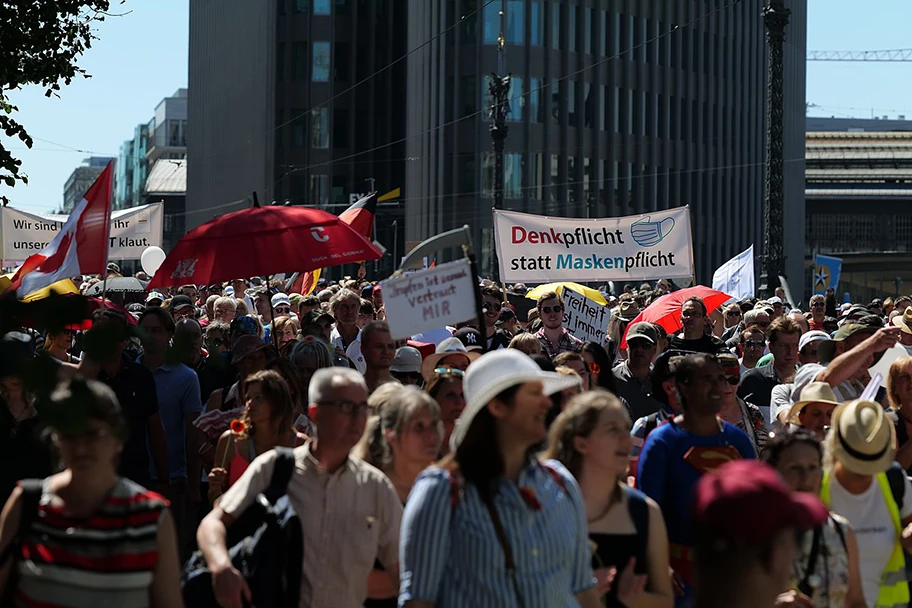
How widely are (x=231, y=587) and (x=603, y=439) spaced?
4.31 ft

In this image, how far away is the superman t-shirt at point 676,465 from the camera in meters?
5.84

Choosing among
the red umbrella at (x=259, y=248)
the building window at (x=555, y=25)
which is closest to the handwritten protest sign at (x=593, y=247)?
the red umbrella at (x=259, y=248)

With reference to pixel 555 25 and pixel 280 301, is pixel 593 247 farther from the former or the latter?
pixel 555 25

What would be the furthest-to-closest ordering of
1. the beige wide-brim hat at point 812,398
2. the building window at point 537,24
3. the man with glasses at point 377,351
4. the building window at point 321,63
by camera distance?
the building window at point 321,63 → the building window at point 537,24 → the man with glasses at point 377,351 → the beige wide-brim hat at point 812,398

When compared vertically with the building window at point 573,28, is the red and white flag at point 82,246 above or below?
below

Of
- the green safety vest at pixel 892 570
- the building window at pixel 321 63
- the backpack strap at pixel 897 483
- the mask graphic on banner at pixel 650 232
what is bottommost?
the green safety vest at pixel 892 570

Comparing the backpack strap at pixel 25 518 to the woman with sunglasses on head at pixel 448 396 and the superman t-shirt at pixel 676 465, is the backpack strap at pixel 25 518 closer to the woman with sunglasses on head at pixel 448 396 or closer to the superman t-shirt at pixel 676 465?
the superman t-shirt at pixel 676 465

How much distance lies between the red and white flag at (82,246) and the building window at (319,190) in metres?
55.2

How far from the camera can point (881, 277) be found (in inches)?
3600

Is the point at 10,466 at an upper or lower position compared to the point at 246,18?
lower

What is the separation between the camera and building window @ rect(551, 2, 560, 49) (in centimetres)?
6019

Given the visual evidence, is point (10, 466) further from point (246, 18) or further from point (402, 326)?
point (246, 18)

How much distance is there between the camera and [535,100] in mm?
60125

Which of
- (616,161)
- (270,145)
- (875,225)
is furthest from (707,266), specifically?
(875,225)
